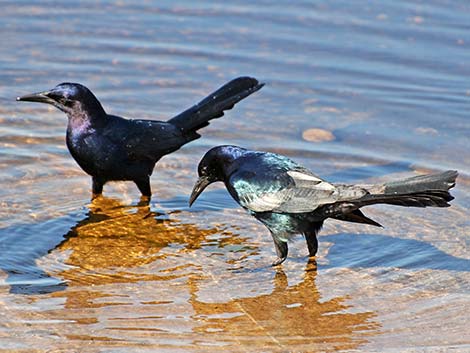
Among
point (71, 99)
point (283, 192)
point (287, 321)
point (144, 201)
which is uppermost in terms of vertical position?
point (71, 99)

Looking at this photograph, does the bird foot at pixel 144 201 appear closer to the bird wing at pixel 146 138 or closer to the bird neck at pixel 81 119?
the bird wing at pixel 146 138

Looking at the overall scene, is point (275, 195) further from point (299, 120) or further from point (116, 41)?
point (116, 41)

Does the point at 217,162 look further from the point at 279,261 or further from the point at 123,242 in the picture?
the point at 123,242

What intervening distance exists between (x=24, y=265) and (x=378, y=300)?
7.19 ft

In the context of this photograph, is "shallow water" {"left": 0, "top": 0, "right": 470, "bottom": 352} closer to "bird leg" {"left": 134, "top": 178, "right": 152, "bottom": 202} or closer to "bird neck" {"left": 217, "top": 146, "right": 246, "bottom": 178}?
"bird leg" {"left": 134, "top": 178, "right": 152, "bottom": 202}

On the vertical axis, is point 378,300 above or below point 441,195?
below

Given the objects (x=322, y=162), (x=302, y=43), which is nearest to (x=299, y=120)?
(x=322, y=162)

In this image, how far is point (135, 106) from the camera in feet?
31.6

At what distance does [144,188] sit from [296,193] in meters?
1.61

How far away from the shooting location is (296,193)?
22.0 feet

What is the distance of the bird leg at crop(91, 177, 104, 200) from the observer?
7.82 meters

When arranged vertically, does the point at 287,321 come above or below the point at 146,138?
below

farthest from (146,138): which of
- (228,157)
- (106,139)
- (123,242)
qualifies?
(228,157)

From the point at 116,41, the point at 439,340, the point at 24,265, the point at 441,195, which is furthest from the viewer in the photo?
the point at 116,41
